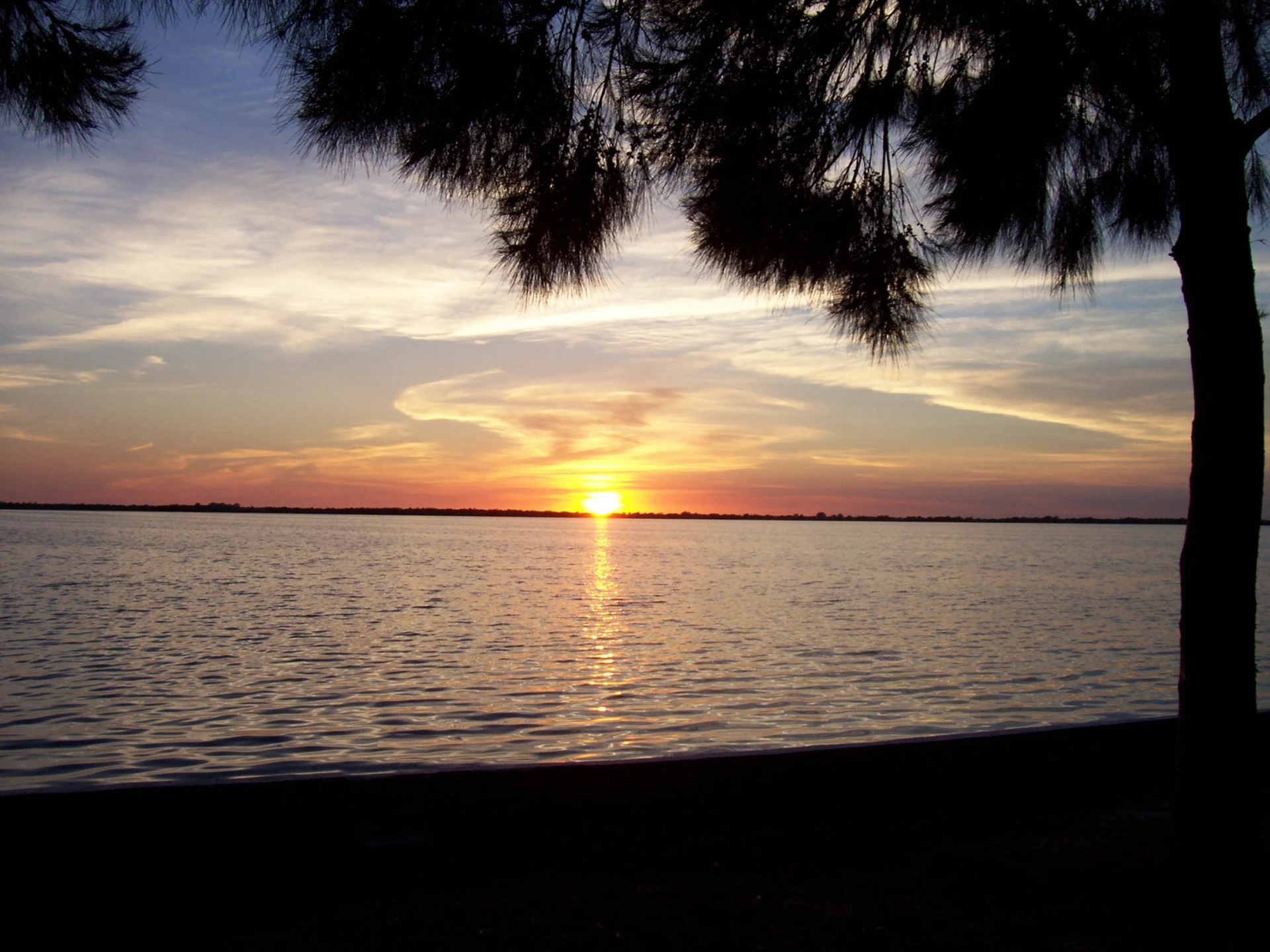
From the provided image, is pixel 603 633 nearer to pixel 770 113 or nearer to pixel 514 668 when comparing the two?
pixel 514 668

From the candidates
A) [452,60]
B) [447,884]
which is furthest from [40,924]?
[452,60]

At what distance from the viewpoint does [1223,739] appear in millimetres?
3000

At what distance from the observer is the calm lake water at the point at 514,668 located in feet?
27.3

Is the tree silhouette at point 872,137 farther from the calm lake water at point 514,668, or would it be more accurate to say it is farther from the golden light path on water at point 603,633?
the golden light path on water at point 603,633

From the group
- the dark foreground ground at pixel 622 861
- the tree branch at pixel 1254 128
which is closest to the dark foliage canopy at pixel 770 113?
the tree branch at pixel 1254 128

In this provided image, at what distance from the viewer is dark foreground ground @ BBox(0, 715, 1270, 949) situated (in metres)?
2.78

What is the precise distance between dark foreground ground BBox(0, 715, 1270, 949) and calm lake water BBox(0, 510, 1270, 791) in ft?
Answer: 13.4

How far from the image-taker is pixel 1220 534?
301cm

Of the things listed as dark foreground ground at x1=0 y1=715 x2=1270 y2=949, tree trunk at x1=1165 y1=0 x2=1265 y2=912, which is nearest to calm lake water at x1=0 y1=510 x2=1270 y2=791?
dark foreground ground at x1=0 y1=715 x2=1270 y2=949

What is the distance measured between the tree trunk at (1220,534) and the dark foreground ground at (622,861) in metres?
0.18

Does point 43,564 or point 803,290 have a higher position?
point 803,290

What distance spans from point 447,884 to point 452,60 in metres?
3.28

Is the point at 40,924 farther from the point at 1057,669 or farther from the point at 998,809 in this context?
the point at 1057,669

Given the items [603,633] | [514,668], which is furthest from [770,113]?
[603,633]
